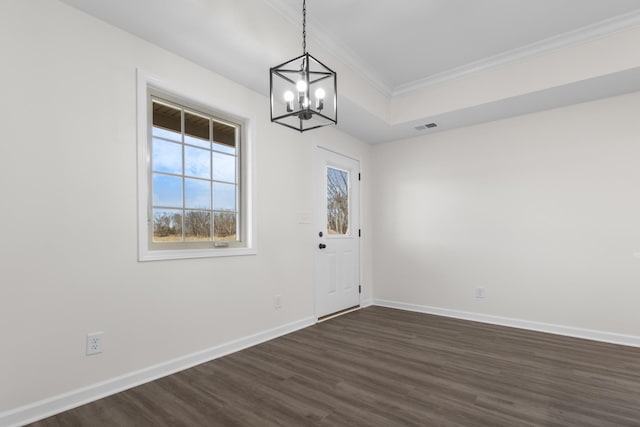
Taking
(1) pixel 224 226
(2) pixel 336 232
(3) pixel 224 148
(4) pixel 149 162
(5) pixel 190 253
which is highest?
(3) pixel 224 148

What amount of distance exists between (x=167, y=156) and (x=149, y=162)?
0.19 meters

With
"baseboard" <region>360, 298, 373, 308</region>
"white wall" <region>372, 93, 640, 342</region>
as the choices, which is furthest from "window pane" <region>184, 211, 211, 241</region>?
"white wall" <region>372, 93, 640, 342</region>

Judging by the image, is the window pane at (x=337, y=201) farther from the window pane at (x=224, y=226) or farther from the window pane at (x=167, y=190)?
the window pane at (x=167, y=190)

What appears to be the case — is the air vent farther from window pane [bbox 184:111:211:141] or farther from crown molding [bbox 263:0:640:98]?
window pane [bbox 184:111:211:141]

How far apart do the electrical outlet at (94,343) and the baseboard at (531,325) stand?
12.5 ft

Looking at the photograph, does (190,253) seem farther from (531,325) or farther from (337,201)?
(531,325)

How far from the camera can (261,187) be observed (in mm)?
3461

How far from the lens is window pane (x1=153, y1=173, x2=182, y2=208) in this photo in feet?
8.80

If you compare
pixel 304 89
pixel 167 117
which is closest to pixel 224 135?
pixel 167 117

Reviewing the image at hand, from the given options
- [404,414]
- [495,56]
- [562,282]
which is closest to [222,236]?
[404,414]

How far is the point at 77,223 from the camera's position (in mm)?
2164

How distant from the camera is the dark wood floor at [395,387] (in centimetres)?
197

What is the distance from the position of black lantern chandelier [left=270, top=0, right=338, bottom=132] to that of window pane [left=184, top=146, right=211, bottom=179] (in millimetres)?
740

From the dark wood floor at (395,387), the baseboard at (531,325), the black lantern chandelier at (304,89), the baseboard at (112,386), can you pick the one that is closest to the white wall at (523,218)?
the baseboard at (531,325)
